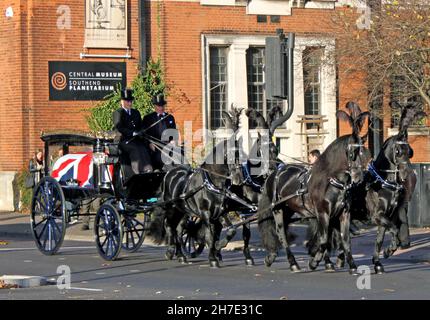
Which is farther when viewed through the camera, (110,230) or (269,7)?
(269,7)

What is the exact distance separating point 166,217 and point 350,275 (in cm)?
414

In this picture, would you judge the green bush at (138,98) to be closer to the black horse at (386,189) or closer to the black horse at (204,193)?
the black horse at (204,193)

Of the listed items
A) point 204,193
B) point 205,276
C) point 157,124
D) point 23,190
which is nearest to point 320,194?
point 205,276

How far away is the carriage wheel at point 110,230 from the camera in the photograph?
61.0 ft

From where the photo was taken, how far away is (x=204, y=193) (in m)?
18.0

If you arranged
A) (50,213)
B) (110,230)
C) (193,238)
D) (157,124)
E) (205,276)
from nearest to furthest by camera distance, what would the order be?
(205,276) → (110,230) → (193,238) → (157,124) → (50,213)

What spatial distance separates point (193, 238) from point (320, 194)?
12.8ft

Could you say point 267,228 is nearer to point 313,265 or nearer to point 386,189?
point 313,265

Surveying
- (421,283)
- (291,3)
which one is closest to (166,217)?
(421,283)

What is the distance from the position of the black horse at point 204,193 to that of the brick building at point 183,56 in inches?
507

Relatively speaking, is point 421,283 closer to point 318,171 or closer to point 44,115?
point 318,171

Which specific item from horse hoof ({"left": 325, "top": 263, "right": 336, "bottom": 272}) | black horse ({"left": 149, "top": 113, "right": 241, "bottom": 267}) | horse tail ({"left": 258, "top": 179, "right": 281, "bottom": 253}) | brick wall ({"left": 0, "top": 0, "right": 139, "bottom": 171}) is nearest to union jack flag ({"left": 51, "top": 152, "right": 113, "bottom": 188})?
black horse ({"left": 149, "top": 113, "right": 241, "bottom": 267})

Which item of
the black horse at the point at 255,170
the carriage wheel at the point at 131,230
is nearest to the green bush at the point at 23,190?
the carriage wheel at the point at 131,230

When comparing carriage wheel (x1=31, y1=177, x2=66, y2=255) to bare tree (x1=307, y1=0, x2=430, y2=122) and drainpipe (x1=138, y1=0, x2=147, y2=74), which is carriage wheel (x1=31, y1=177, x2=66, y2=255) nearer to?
bare tree (x1=307, y1=0, x2=430, y2=122)
